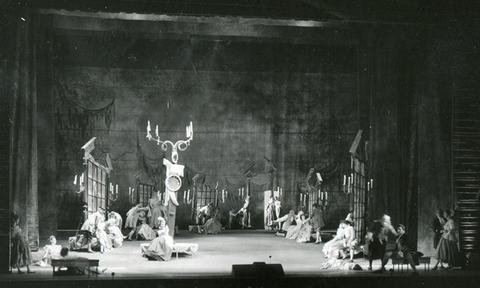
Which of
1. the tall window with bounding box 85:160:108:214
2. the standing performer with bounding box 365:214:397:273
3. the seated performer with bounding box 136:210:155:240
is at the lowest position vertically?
the seated performer with bounding box 136:210:155:240

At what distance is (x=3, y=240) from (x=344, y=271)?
272 inches

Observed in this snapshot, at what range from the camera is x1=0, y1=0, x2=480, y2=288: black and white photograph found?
13.1m

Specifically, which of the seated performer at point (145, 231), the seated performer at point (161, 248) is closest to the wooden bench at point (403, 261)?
the seated performer at point (161, 248)

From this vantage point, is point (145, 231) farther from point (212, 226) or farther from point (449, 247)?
point (449, 247)

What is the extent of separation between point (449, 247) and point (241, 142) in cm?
1132

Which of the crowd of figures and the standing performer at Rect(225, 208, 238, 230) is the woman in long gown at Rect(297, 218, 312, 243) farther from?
the standing performer at Rect(225, 208, 238, 230)

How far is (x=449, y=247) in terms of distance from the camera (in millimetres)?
13656

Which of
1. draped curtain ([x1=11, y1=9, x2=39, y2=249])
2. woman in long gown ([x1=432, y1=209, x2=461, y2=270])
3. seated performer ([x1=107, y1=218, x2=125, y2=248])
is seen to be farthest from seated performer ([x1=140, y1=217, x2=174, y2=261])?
woman in long gown ([x1=432, y1=209, x2=461, y2=270])

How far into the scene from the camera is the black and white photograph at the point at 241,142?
1307 centimetres

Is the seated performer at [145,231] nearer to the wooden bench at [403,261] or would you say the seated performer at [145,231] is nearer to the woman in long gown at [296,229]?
the woman in long gown at [296,229]

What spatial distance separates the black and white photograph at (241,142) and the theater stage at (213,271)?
0.14ft

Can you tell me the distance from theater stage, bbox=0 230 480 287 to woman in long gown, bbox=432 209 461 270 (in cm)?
53

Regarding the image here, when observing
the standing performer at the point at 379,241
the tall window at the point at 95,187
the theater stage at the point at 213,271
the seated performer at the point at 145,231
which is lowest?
the theater stage at the point at 213,271

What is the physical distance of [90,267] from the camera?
12797 millimetres
